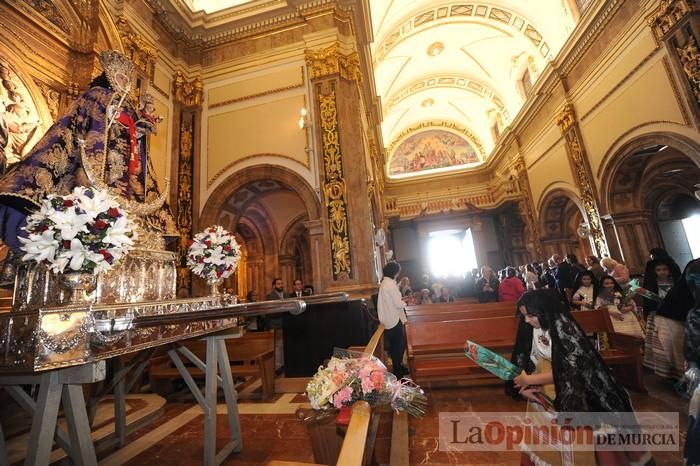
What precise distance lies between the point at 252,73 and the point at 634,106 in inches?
360

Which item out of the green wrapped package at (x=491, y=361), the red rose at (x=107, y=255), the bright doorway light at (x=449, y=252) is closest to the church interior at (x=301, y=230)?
the red rose at (x=107, y=255)

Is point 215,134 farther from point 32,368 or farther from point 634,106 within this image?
point 634,106

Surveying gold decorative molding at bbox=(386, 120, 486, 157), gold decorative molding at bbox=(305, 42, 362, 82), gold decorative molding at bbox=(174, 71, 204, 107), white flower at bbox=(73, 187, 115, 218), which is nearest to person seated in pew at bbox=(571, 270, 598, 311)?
gold decorative molding at bbox=(305, 42, 362, 82)

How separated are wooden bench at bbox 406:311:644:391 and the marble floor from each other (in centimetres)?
27

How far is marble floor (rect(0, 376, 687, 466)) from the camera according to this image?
2.73m

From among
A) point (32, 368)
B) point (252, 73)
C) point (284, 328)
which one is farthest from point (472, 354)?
point (252, 73)

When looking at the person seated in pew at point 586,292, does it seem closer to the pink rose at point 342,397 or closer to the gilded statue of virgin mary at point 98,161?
the pink rose at point 342,397

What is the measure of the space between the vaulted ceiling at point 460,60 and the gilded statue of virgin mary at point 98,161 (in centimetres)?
1010

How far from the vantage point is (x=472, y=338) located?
14.3 ft

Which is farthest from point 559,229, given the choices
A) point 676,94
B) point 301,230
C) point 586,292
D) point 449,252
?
point 301,230

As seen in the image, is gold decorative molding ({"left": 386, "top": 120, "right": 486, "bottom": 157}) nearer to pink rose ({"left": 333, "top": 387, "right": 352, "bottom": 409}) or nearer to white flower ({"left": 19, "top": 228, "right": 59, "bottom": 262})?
pink rose ({"left": 333, "top": 387, "right": 352, "bottom": 409})

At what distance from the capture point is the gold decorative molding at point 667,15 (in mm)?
5820

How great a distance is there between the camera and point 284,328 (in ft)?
17.2

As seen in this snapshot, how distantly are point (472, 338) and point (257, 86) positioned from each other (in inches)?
268
